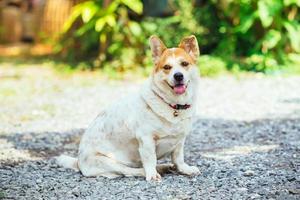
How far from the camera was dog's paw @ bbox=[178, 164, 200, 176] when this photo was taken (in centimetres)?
540

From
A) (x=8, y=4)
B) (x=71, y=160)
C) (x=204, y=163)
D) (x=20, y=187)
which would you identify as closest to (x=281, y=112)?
(x=204, y=163)

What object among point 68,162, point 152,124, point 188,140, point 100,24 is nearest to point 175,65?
point 152,124

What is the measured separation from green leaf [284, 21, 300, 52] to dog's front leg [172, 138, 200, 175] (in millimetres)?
6533

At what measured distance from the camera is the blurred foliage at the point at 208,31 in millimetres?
11414

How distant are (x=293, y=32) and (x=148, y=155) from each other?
22.7 ft

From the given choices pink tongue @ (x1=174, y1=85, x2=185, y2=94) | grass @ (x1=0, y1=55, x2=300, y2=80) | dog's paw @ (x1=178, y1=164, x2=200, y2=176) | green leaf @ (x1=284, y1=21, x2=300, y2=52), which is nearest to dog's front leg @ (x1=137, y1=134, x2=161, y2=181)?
dog's paw @ (x1=178, y1=164, x2=200, y2=176)

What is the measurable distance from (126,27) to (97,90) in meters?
1.82

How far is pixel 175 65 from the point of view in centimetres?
511

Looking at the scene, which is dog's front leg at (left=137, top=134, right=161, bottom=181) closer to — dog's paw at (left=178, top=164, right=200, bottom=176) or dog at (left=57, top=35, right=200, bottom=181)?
dog at (left=57, top=35, right=200, bottom=181)

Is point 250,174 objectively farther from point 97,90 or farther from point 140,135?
point 97,90

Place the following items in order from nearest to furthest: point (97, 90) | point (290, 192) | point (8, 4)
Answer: point (290, 192) < point (97, 90) < point (8, 4)

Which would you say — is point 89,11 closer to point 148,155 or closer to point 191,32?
point 191,32

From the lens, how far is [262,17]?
11.1 metres

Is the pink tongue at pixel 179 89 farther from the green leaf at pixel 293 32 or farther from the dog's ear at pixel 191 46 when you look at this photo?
the green leaf at pixel 293 32
